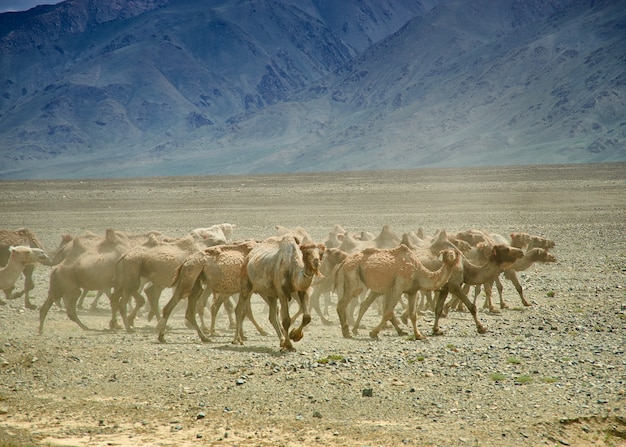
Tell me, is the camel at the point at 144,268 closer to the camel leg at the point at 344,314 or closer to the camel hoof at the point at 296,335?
the camel leg at the point at 344,314

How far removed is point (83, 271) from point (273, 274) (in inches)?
183

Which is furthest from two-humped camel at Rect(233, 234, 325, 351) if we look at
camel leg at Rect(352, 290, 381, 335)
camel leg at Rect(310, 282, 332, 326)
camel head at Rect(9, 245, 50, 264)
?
camel head at Rect(9, 245, 50, 264)

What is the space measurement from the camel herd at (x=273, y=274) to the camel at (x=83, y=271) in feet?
0.06

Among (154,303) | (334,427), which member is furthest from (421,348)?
(154,303)

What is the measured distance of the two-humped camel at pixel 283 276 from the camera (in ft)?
43.5

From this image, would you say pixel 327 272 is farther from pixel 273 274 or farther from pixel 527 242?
pixel 527 242

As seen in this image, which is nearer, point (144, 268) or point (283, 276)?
point (283, 276)

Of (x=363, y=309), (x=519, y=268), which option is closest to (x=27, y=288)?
(x=363, y=309)

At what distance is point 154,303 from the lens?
16984 millimetres

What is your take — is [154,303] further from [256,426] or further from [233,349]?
[256,426]

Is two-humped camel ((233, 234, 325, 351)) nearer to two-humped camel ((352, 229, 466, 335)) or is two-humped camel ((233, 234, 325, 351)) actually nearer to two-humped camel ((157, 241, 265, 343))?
two-humped camel ((157, 241, 265, 343))

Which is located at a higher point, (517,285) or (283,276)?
(283,276)

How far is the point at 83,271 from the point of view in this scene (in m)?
16.5

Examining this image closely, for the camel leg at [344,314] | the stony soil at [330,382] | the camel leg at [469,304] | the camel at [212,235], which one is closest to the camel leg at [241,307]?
the stony soil at [330,382]
